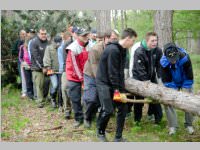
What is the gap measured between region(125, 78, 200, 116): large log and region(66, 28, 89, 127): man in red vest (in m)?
1.11

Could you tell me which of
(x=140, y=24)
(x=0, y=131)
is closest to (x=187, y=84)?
(x=0, y=131)

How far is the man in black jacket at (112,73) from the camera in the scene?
6484 mm

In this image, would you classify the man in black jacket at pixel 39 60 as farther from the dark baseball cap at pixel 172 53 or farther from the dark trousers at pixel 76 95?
the dark baseball cap at pixel 172 53

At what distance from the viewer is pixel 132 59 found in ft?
26.5

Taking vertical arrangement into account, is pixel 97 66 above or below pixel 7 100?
above

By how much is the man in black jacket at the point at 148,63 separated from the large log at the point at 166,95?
0.26 meters

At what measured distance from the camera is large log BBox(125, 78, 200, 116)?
6.43 metres

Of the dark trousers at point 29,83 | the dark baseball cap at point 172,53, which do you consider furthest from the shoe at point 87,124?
the dark trousers at point 29,83

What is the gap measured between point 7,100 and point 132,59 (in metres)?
5.24

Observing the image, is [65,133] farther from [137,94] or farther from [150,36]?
[150,36]

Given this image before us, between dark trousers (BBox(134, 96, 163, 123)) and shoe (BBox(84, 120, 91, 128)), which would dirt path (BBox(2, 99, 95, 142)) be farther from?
dark trousers (BBox(134, 96, 163, 123))

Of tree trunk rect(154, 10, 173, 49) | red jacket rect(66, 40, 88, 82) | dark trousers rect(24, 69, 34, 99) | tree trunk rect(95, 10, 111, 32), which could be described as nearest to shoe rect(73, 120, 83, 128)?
red jacket rect(66, 40, 88, 82)

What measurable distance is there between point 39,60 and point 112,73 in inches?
184

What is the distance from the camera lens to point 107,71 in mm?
6680
